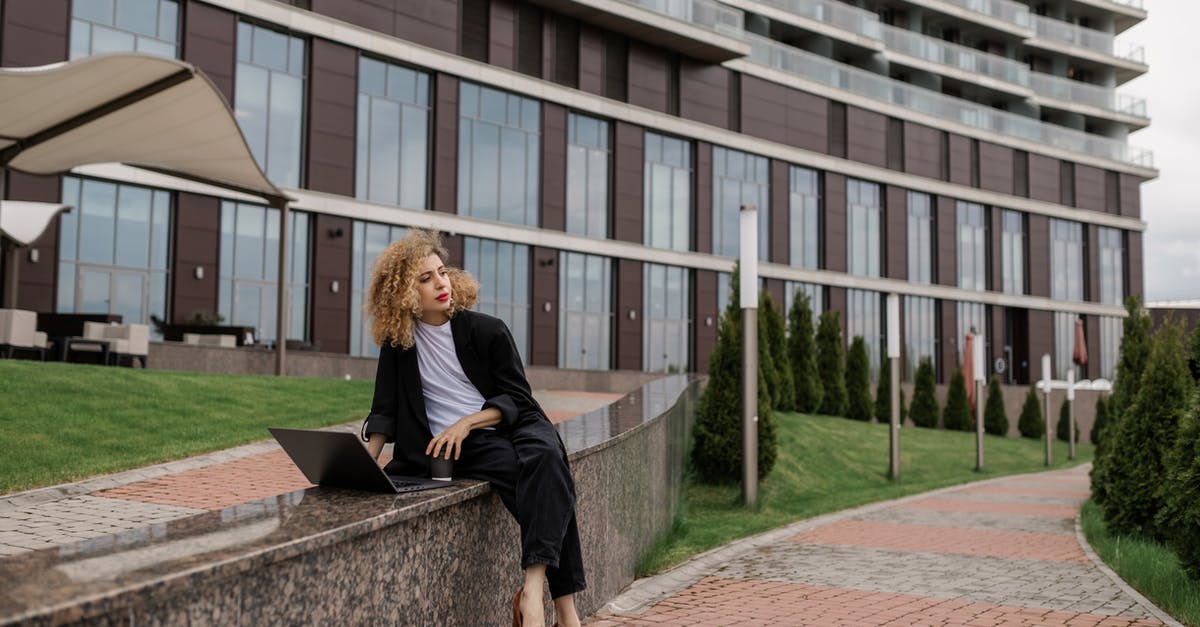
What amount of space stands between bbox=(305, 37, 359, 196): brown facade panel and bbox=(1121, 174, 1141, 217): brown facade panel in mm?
39472

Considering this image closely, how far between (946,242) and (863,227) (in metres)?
4.78

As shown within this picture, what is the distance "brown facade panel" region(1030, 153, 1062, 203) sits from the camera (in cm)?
4722

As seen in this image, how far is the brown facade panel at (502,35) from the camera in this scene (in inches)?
1195

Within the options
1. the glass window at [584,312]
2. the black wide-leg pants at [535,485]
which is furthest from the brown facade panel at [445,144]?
the black wide-leg pants at [535,485]

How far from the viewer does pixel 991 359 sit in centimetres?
4556

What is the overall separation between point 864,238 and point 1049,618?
36537 millimetres

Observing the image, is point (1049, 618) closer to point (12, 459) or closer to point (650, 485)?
point (650, 485)

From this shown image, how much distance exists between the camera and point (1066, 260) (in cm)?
4872

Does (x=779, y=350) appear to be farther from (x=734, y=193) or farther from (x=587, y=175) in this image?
(x=734, y=193)

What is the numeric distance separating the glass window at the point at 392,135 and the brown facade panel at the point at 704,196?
1030 centimetres

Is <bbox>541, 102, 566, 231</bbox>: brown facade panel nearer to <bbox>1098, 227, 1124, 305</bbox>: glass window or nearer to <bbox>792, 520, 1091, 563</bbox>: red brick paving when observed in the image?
<bbox>792, 520, 1091, 563</bbox>: red brick paving

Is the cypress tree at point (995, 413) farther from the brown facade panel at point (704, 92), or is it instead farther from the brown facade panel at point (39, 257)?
the brown facade panel at point (39, 257)

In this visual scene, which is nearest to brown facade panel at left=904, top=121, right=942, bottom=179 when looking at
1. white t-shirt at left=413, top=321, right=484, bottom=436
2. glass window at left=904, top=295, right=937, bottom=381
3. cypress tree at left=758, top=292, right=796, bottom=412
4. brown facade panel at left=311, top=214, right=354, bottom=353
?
glass window at left=904, top=295, right=937, bottom=381

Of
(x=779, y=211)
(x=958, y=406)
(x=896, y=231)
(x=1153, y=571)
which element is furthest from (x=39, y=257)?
(x=896, y=231)
